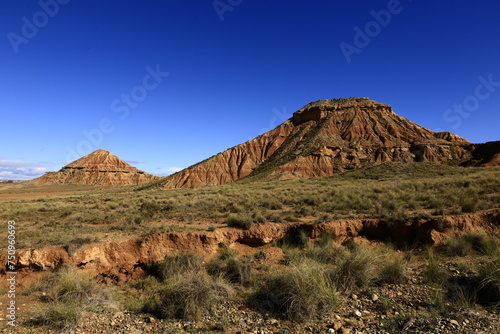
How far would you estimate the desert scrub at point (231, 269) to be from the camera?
23.3 ft

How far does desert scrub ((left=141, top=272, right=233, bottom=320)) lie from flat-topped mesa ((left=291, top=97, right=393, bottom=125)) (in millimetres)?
59827

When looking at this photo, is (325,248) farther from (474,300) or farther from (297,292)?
(474,300)

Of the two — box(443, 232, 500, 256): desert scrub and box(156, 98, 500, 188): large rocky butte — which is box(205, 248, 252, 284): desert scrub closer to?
box(443, 232, 500, 256): desert scrub

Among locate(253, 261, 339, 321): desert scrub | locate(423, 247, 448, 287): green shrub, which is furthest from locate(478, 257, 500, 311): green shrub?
locate(253, 261, 339, 321): desert scrub

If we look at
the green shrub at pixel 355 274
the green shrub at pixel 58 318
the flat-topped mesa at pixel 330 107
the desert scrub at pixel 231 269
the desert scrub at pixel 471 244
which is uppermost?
the flat-topped mesa at pixel 330 107

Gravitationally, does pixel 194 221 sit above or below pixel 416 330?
above

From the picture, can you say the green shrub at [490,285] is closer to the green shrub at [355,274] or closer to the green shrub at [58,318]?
the green shrub at [355,274]

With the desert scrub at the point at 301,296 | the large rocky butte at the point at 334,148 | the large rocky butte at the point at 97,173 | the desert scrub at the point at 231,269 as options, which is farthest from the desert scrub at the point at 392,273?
the large rocky butte at the point at 97,173

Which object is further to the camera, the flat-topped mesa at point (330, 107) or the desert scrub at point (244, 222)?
the flat-topped mesa at point (330, 107)

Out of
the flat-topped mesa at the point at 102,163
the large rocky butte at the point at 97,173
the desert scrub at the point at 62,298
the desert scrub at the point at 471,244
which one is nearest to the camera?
the desert scrub at the point at 62,298

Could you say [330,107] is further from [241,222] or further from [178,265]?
[178,265]

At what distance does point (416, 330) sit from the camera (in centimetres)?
411

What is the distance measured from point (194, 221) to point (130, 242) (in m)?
3.24

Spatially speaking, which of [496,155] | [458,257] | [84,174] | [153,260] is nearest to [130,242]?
[153,260]
